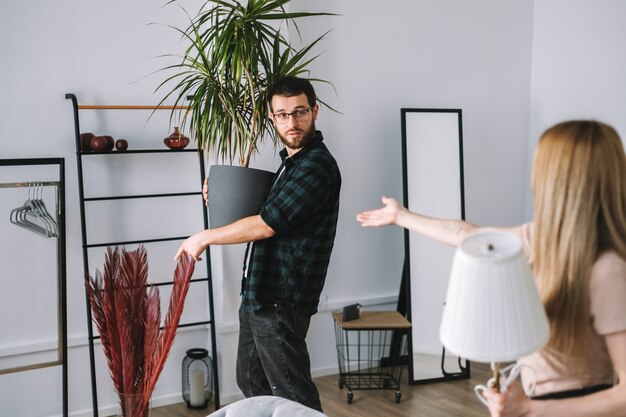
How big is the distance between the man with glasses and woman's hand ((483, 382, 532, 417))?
1.42m

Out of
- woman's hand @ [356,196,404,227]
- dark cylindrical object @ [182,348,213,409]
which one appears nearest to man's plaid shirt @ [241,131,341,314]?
woman's hand @ [356,196,404,227]

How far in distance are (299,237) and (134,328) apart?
71 centimetres

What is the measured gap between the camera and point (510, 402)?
1.33 meters

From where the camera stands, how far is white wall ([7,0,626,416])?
11.9ft

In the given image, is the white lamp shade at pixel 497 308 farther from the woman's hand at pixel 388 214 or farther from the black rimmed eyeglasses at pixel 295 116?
the black rimmed eyeglasses at pixel 295 116

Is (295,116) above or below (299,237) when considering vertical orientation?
above

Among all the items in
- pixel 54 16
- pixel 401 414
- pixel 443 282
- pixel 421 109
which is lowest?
pixel 401 414

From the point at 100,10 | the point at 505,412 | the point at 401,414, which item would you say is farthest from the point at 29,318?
the point at 505,412

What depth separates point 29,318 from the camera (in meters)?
3.65

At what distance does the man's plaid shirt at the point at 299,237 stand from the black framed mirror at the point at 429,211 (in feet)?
5.86

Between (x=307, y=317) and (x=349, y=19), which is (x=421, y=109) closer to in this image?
(x=349, y=19)

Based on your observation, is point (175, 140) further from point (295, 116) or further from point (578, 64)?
point (578, 64)

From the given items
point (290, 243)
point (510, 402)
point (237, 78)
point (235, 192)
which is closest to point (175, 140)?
point (237, 78)

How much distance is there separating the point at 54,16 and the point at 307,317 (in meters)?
2.12
